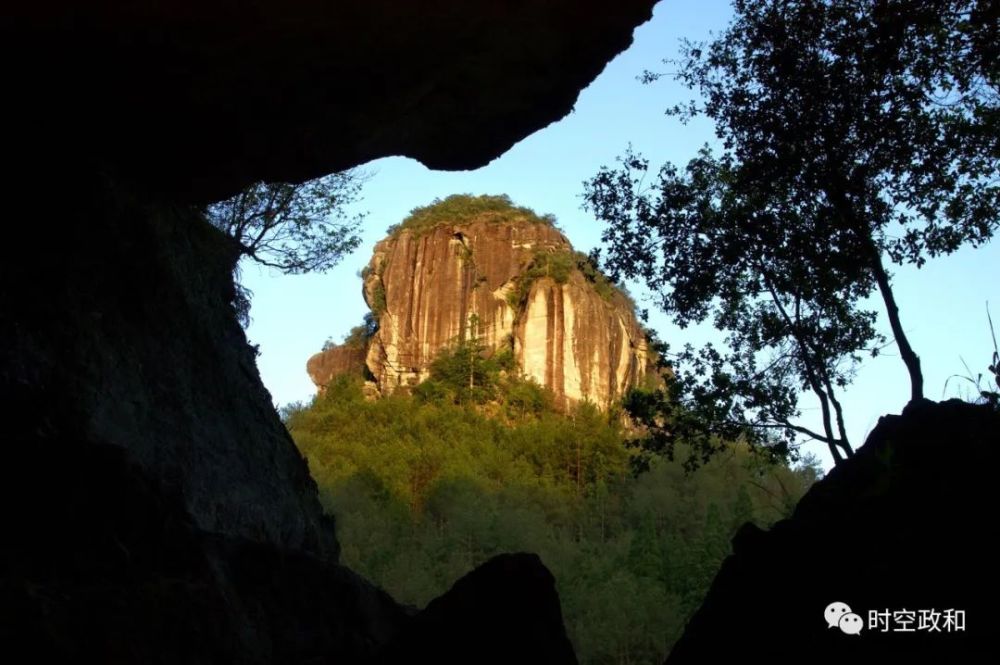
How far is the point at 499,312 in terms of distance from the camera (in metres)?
46.9

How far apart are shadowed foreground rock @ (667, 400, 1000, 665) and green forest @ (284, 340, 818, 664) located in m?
6.26

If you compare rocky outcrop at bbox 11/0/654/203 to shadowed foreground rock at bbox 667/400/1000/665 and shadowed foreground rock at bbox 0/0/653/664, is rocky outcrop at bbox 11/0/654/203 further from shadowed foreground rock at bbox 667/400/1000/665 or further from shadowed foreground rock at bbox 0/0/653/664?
shadowed foreground rock at bbox 667/400/1000/665

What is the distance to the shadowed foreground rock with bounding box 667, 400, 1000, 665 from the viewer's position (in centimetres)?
270

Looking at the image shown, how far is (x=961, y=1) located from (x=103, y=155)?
603 cm

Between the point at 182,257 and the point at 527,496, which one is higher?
the point at 527,496

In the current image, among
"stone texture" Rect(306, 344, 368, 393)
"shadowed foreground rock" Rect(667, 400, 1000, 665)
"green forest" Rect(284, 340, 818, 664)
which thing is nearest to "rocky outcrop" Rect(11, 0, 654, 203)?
"shadowed foreground rock" Rect(667, 400, 1000, 665)

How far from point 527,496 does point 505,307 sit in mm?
16525

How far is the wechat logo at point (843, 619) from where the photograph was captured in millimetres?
2805

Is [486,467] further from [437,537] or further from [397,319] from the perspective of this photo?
[397,319]

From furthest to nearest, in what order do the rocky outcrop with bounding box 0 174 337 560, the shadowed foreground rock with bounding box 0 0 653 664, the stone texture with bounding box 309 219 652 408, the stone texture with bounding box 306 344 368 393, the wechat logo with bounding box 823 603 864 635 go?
the stone texture with bounding box 306 344 368 393 → the stone texture with bounding box 309 219 652 408 → the rocky outcrop with bounding box 0 174 337 560 → the shadowed foreground rock with bounding box 0 0 653 664 → the wechat logo with bounding box 823 603 864 635

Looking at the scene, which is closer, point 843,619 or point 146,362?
point 843,619

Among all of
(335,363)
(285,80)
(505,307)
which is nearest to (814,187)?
(285,80)

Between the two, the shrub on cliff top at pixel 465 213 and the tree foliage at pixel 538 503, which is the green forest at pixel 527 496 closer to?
the tree foliage at pixel 538 503

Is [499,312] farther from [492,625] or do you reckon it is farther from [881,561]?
[881,561]
